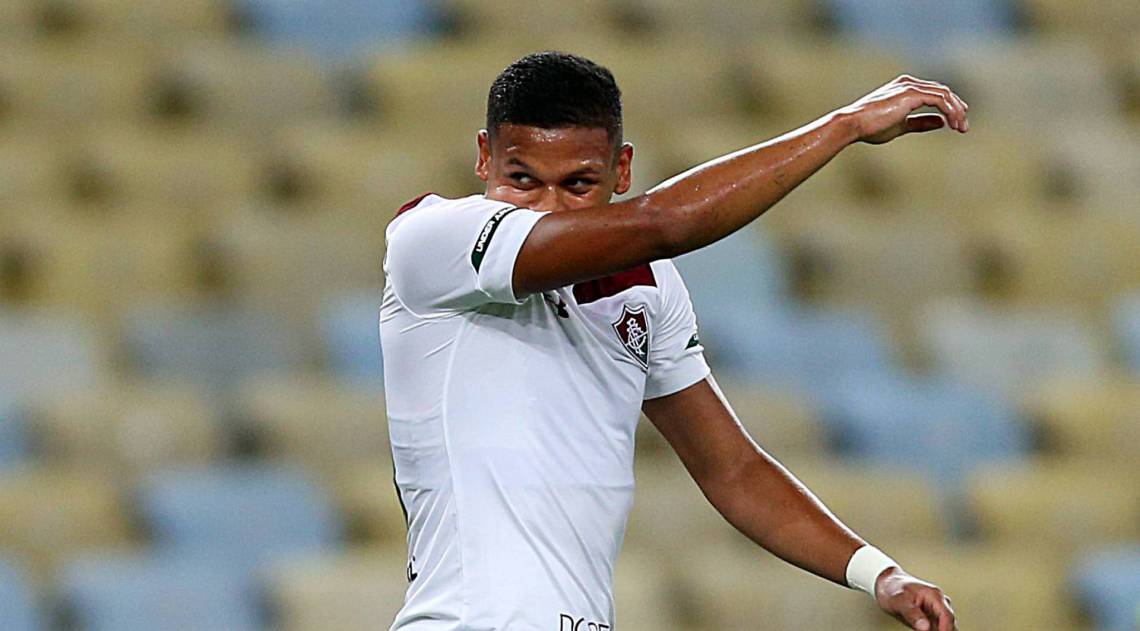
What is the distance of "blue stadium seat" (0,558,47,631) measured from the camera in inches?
214

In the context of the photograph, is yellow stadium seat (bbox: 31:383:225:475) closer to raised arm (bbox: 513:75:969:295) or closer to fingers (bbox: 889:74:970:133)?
raised arm (bbox: 513:75:969:295)

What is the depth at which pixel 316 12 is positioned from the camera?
7.92 m

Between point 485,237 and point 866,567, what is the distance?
822 millimetres

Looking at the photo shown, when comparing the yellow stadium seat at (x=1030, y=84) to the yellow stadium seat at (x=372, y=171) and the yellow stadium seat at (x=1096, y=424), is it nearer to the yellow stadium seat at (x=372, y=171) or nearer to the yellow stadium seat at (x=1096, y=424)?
the yellow stadium seat at (x=1096, y=424)

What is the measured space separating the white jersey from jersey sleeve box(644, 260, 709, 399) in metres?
0.09

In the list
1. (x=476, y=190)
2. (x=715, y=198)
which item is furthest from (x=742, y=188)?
(x=476, y=190)

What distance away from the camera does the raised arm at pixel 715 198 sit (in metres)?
2.70

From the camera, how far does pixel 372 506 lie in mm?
5938

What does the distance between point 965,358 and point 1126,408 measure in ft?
1.93

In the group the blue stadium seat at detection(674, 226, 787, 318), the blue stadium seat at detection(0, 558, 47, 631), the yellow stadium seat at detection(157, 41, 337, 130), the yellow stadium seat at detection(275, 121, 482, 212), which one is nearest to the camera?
the blue stadium seat at detection(0, 558, 47, 631)

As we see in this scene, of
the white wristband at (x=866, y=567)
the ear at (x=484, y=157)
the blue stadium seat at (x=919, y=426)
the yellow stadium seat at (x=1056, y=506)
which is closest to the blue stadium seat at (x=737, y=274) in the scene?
the blue stadium seat at (x=919, y=426)

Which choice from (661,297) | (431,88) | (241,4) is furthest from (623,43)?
(661,297)

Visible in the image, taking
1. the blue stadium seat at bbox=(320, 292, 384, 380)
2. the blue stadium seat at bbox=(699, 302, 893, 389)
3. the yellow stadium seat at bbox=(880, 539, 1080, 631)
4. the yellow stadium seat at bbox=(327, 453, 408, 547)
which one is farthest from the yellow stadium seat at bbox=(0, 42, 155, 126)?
the yellow stadium seat at bbox=(880, 539, 1080, 631)

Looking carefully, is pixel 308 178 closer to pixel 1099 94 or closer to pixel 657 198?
pixel 1099 94
